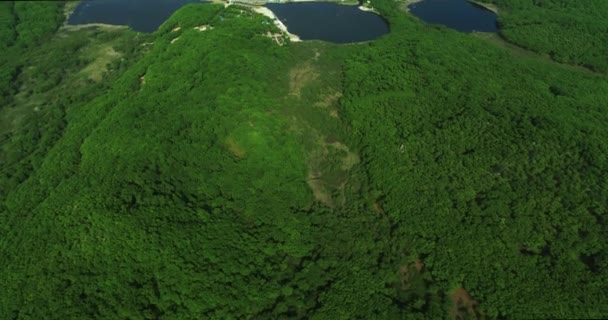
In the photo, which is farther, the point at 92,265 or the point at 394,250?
the point at 394,250

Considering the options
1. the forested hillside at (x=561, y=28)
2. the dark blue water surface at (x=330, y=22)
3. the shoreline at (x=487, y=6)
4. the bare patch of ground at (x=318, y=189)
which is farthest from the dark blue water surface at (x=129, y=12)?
the forested hillside at (x=561, y=28)

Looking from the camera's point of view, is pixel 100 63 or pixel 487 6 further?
pixel 487 6

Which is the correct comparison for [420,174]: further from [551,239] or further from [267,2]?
[267,2]

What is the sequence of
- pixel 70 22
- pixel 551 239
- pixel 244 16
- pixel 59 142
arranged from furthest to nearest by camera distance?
pixel 70 22 < pixel 244 16 < pixel 59 142 < pixel 551 239

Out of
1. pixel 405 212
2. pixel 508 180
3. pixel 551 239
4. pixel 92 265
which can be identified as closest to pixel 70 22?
pixel 92 265

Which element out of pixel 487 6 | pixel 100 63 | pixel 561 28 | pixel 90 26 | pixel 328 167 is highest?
pixel 561 28

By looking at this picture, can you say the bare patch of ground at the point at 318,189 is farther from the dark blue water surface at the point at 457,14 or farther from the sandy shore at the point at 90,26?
the sandy shore at the point at 90,26

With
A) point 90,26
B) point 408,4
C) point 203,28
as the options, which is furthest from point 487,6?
point 90,26

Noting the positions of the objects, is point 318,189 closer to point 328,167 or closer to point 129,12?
point 328,167
